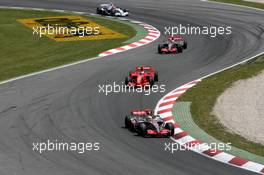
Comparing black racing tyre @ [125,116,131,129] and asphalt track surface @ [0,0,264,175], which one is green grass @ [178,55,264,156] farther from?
black racing tyre @ [125,116,131,129]

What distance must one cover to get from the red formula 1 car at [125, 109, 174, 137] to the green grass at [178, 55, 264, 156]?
163cm

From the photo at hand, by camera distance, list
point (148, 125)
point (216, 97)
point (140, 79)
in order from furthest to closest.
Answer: point (140, 79), point (216, 97), point (148, 125)

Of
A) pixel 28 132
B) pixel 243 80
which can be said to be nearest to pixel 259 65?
pixel 243 80

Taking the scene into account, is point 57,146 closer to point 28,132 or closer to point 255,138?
point 28,132

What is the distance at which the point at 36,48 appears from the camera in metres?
45.9

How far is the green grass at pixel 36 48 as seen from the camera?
4050cm

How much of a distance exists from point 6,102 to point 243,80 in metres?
11.3

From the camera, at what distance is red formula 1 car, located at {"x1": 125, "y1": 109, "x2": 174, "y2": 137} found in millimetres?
25672

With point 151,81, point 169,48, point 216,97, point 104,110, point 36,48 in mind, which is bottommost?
point 36,48

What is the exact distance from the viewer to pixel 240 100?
3025 cm

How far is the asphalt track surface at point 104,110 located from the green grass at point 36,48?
2.04 meters

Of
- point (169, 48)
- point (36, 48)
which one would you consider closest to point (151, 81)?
point (169, 48)

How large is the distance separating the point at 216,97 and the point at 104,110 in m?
5.10

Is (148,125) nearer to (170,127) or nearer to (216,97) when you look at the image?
(170,127)
